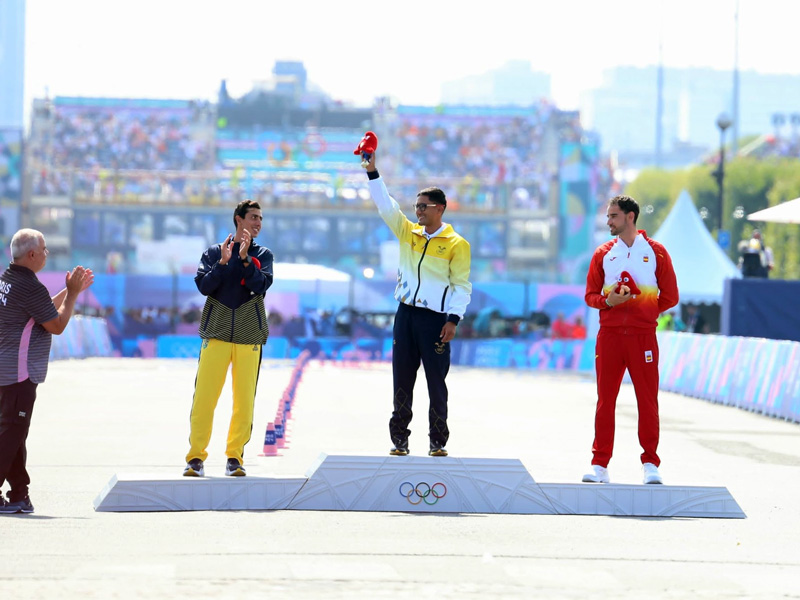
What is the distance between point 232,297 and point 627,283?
97.9 inches

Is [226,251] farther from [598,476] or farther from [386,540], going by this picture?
[598,476]

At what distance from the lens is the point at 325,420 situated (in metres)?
17.6

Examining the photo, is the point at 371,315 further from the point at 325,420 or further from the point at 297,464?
the point at 297,464

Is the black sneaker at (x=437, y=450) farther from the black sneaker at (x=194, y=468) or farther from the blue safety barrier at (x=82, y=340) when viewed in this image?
the blue safety barrier at (x=82, y=340)

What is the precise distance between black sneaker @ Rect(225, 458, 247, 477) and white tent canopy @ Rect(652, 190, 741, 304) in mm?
29512

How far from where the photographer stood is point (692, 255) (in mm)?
39500

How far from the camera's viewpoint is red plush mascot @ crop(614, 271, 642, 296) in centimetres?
984

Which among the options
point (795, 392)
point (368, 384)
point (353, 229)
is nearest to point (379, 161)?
point (353, 229)

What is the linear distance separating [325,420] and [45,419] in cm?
309

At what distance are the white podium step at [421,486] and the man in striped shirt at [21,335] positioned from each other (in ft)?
5.42

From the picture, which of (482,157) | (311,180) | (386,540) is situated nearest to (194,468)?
(386,540)

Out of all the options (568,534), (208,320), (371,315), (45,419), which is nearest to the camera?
(568,534)

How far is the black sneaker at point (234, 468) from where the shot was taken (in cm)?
956

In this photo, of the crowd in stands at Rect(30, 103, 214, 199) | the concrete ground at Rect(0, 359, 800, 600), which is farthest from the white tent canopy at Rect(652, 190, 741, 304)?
the crowd in stands at Rect(30, 103, 214, 199)
